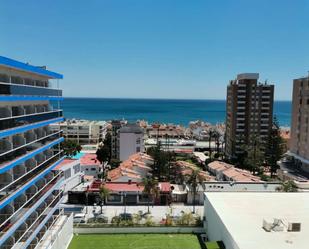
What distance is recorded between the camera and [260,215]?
2417cm

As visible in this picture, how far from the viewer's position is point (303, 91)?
2026 inches

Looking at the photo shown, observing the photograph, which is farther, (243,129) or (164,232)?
(243,129)

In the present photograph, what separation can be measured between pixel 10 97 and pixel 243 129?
59330 mm

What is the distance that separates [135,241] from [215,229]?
283 inches

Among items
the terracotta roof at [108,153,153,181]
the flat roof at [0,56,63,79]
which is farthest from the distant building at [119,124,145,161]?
the flat roof at [0,56,63,79]

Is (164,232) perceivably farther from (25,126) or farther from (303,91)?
(303,91)

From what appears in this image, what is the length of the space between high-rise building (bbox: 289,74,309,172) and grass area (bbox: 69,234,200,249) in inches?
1189

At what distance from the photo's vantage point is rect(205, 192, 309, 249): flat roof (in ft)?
63.7

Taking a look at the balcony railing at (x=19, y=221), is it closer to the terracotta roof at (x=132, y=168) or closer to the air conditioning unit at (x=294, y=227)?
the air conditioning unit at (x=294, y=227)

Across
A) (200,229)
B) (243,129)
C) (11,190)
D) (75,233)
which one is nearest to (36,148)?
(11,190)

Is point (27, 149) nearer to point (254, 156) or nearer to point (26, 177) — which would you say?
point (26, 177)

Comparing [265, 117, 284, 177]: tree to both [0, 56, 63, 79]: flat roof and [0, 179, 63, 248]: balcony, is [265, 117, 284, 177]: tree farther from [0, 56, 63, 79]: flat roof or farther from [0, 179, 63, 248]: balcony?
[0, 56, 63, 79]: flat roof

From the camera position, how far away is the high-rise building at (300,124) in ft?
165

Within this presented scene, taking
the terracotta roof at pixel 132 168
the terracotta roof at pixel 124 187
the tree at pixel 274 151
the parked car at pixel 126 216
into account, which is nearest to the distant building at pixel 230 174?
the tree at pixel 274 151
